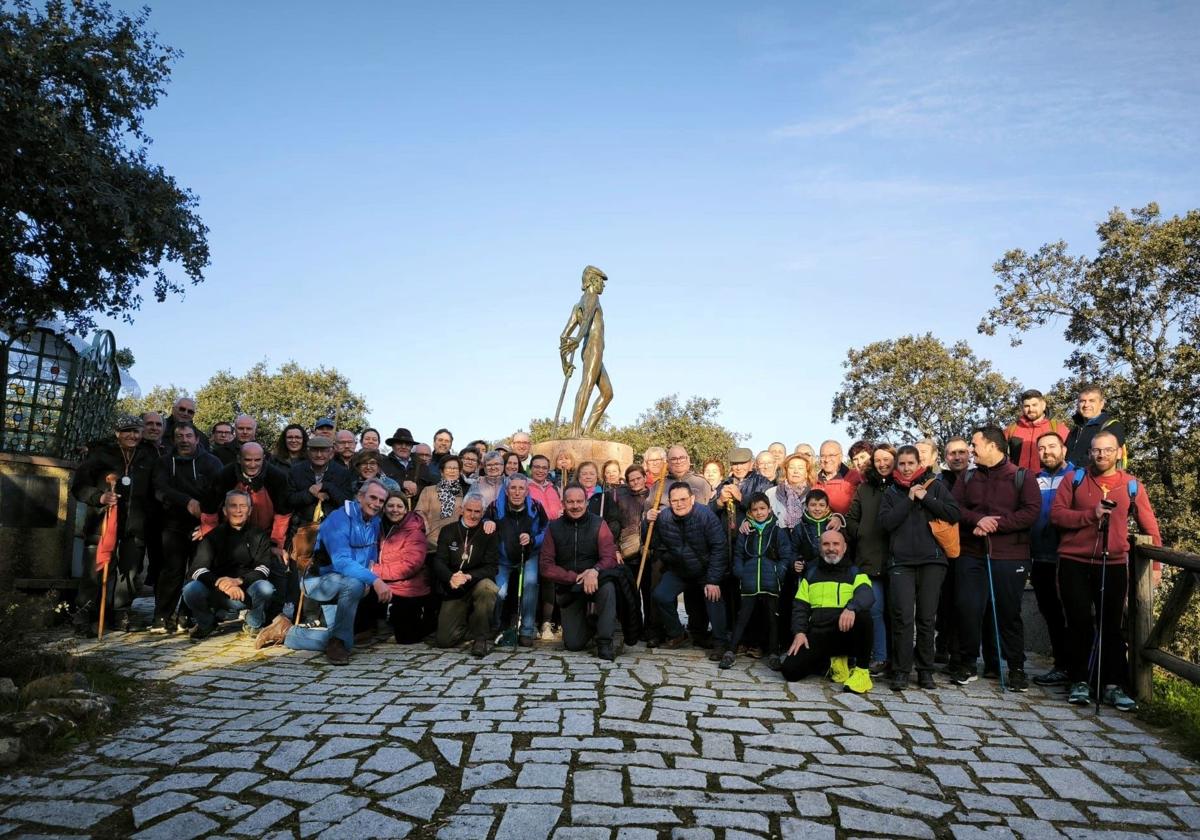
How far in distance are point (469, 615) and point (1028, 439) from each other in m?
5.16

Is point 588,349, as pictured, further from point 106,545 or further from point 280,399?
point 280,399

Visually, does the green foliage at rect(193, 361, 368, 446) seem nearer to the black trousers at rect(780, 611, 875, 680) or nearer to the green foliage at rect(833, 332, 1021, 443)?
the green foliage at rect(833, 332, 1021, 443)

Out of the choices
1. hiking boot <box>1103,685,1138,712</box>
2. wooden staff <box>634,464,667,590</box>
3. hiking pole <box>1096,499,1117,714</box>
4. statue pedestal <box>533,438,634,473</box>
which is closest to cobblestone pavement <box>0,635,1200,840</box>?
hiking boot <box>1103,685,1138,712</box>

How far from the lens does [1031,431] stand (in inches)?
274

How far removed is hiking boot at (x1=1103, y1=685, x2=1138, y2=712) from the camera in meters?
5.46

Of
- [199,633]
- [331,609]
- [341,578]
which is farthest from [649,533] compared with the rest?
[199,633]

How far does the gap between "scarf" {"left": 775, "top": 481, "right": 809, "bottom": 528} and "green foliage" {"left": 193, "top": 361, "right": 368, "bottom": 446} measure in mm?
44915

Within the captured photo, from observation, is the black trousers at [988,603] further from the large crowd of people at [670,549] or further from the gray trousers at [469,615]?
the gray trousers at [469,615]

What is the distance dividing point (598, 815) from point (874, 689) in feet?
10.5

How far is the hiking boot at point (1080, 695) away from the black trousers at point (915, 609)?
2.99 ft

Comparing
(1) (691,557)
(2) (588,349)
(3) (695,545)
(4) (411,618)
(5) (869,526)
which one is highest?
(2) (588,349)

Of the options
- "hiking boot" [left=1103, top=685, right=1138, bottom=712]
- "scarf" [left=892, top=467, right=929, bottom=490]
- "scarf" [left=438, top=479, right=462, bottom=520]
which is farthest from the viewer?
"scarf" [left=438, top=479, right=462, bottom=520]

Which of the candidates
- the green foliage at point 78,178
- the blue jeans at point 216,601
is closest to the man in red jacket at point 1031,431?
the blue jeans at point 216,601

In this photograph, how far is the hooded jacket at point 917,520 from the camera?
6.10 meters
